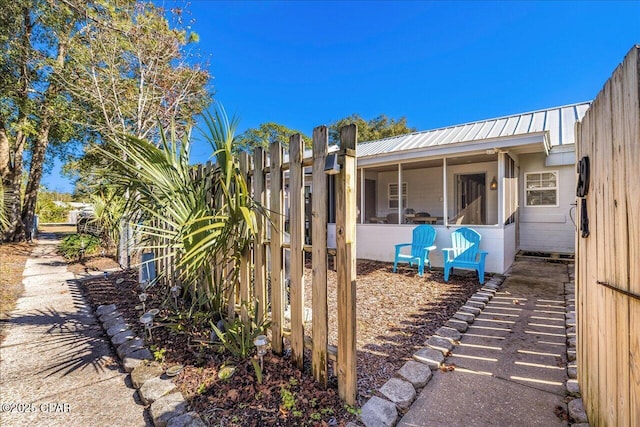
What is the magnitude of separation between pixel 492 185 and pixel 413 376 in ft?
24.5

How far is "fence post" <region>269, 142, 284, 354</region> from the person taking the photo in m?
2.28

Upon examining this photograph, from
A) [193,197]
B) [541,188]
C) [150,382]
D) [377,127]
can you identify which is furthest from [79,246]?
[377,127]

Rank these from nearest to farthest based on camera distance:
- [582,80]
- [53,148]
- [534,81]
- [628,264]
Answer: [628,264] → [582,80] → [53,148] → [534,81]

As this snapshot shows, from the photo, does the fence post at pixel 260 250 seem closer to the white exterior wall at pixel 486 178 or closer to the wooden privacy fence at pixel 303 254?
the wooden privacy fence at pixel 303 254

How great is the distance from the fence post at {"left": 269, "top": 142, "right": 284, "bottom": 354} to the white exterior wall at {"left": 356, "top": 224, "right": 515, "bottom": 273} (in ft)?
16.8

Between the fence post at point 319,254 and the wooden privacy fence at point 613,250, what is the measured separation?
4.61ft

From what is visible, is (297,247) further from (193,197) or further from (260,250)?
(193,197)

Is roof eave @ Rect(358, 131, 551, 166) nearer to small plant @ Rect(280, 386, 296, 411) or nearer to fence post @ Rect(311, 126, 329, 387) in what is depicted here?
fence post @ Rect(311, 126, 329, 387)

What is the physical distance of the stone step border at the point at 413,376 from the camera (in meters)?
1.81

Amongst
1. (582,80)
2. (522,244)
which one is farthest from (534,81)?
(522,244)

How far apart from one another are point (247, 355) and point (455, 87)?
19.1 metres

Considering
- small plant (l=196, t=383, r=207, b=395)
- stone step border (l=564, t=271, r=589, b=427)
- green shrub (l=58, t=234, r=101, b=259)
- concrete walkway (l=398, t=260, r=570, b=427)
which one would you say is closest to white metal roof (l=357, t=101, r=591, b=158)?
concrete walkway (l=398, t=260, r=570, b=427)

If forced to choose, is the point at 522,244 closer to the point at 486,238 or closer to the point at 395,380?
the point at 486,238

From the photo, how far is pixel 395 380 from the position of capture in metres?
2.20
